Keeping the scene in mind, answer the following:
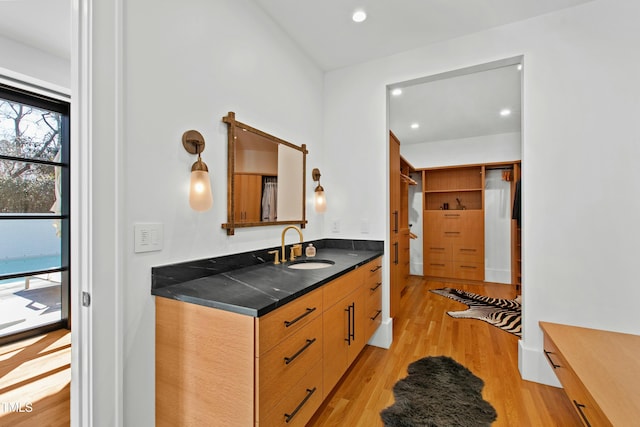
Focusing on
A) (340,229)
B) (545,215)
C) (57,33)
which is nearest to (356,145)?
(340,229)

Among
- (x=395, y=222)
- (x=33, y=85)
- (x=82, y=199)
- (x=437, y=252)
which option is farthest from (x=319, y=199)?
(x=437, y=252)

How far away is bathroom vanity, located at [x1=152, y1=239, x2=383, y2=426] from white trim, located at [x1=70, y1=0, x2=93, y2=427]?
253 millimetres

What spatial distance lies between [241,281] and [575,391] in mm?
1854

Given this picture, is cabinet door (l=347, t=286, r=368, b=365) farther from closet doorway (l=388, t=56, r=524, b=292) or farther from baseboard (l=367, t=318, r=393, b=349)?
closet doorway (l=388, t=56, r=524, b=292)

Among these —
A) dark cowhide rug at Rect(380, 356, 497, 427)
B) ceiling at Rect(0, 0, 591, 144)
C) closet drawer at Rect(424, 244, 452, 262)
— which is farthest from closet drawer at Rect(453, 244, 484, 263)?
dark cowhide rug at Rect(380, 356, 497, 427)

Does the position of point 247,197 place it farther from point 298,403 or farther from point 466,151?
point 466,151

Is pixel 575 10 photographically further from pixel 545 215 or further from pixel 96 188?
pixel 96 188

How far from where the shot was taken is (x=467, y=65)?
2.29 meters

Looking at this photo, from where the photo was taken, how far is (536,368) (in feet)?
6.56

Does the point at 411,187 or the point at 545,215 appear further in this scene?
the point at 411,187

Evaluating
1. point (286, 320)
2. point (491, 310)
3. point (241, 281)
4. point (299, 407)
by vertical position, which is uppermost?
point (241, 281)

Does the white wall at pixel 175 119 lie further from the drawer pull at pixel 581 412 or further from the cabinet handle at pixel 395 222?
the drawer pull at pixel 581 412

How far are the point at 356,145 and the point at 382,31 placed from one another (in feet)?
3.11

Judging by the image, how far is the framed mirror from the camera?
1714 mm
